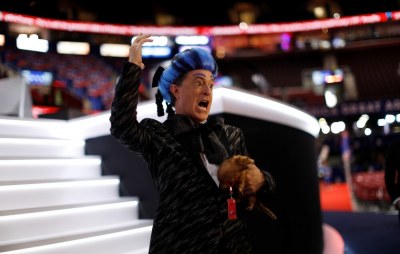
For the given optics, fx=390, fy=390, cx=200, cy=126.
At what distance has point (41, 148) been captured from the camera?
10.5 feet

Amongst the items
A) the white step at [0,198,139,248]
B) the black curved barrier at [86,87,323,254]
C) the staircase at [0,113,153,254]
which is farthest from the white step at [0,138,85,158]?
the white step at [0,198,139,248]

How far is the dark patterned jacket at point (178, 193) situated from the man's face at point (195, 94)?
11 cm

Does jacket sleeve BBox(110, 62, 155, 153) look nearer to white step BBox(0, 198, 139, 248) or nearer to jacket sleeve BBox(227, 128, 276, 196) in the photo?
jacket sleeve BBox(227, 128, 276, 196)

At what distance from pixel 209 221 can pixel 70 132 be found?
2.71 meters

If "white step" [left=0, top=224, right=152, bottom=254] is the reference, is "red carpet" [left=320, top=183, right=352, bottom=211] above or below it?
below

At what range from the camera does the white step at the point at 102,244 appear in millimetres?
2031

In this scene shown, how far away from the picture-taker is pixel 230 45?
2073 centimetres

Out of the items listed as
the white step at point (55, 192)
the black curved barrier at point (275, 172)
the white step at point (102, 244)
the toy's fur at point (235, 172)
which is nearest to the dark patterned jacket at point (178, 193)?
the toy's fur at point (235, 172)

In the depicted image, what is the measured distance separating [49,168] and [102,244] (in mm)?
951

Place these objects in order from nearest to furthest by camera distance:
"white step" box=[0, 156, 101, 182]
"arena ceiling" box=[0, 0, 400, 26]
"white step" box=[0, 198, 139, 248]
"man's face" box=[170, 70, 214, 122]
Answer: "man's face" box=[170, 70, 214, 122], "white step" box=[0, 198, 139, 248], "white step" box=[0, 156, 101, 182], "arena ceiling" box=[0, 0, 400, 26]

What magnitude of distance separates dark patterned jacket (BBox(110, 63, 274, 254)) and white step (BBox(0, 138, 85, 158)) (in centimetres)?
208

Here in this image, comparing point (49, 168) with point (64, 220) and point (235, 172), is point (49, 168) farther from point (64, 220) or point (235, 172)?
point (235, 172)

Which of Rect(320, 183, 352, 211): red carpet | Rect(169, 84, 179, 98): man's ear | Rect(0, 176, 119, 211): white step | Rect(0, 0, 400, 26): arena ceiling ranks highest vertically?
Rect(0, 0, 400, 26): arena ceiling

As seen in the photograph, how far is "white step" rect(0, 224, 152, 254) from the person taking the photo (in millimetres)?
2031
